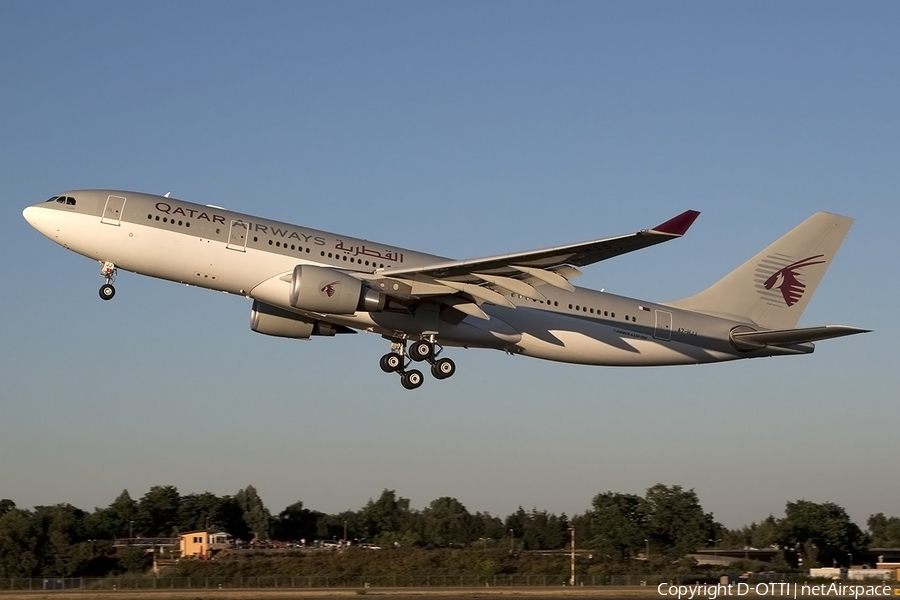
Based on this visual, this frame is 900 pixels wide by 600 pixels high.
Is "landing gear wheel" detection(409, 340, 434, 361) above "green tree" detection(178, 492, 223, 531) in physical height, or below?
above

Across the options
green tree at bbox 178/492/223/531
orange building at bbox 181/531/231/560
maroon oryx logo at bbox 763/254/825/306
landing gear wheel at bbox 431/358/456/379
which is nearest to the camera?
landing gear wheel at bbox 431/358/456/379

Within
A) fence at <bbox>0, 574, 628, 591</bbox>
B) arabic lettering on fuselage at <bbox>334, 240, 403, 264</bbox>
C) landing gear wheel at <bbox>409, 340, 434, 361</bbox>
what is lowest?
fence at <bbox>0, 574, 628, 591</bbox>

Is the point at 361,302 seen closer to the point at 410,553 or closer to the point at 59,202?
the point at 59,202

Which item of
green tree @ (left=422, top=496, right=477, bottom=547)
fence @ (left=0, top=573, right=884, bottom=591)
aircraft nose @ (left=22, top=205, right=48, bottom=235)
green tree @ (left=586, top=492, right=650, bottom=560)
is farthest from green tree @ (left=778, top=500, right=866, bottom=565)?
aircraft nose @ (left=22, top=205, right=48, bottom=235)

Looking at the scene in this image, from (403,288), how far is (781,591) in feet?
58.3

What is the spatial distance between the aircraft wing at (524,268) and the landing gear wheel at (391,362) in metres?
3.74

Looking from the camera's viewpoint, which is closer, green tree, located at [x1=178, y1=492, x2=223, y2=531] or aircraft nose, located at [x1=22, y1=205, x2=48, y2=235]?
aircraft nose, located at [x1=22, y1=205, x2=48, y2=235]

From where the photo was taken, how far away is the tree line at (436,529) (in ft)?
208

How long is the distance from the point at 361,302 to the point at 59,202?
35.2 ft

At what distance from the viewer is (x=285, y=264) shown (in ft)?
116

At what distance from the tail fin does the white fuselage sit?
418 centimetres

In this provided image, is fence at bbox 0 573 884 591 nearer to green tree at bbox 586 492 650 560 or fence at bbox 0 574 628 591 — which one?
fence at bbox 0 574 628 591

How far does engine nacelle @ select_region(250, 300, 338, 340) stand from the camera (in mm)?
39062

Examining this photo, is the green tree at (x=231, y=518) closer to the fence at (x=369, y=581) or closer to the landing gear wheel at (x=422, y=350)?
the fence at (x=369, y=581)
